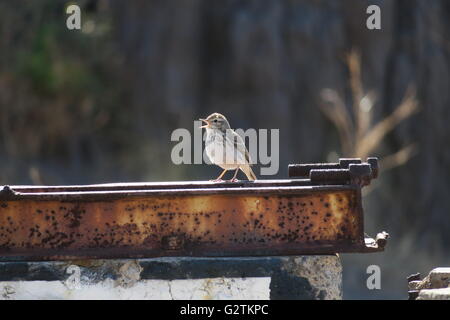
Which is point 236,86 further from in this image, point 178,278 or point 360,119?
point 178,278

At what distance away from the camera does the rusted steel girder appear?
166 inches

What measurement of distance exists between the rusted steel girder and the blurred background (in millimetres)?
9167

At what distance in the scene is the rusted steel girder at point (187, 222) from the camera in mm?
4215

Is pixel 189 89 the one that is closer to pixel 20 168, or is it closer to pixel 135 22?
pixel 135 22

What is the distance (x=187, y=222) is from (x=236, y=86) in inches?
389

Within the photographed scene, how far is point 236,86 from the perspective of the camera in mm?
14031

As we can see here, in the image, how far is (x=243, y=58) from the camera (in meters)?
13.7

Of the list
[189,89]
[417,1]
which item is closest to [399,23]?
[417,1]

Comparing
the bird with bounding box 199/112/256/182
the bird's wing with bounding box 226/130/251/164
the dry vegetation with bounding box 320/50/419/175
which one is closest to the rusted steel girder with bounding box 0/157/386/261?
the bird with bounding box 199/112/256/182

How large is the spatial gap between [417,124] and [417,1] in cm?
203

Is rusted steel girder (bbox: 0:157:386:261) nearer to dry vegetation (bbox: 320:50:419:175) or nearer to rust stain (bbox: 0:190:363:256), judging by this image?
rust stain (bbox: 0:190:363:256)

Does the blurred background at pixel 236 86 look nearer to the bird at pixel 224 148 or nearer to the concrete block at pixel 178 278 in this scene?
the bird at pixel 224 148

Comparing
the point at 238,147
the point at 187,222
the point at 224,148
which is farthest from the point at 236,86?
the point at 187,222

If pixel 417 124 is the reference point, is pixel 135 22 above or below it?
above
